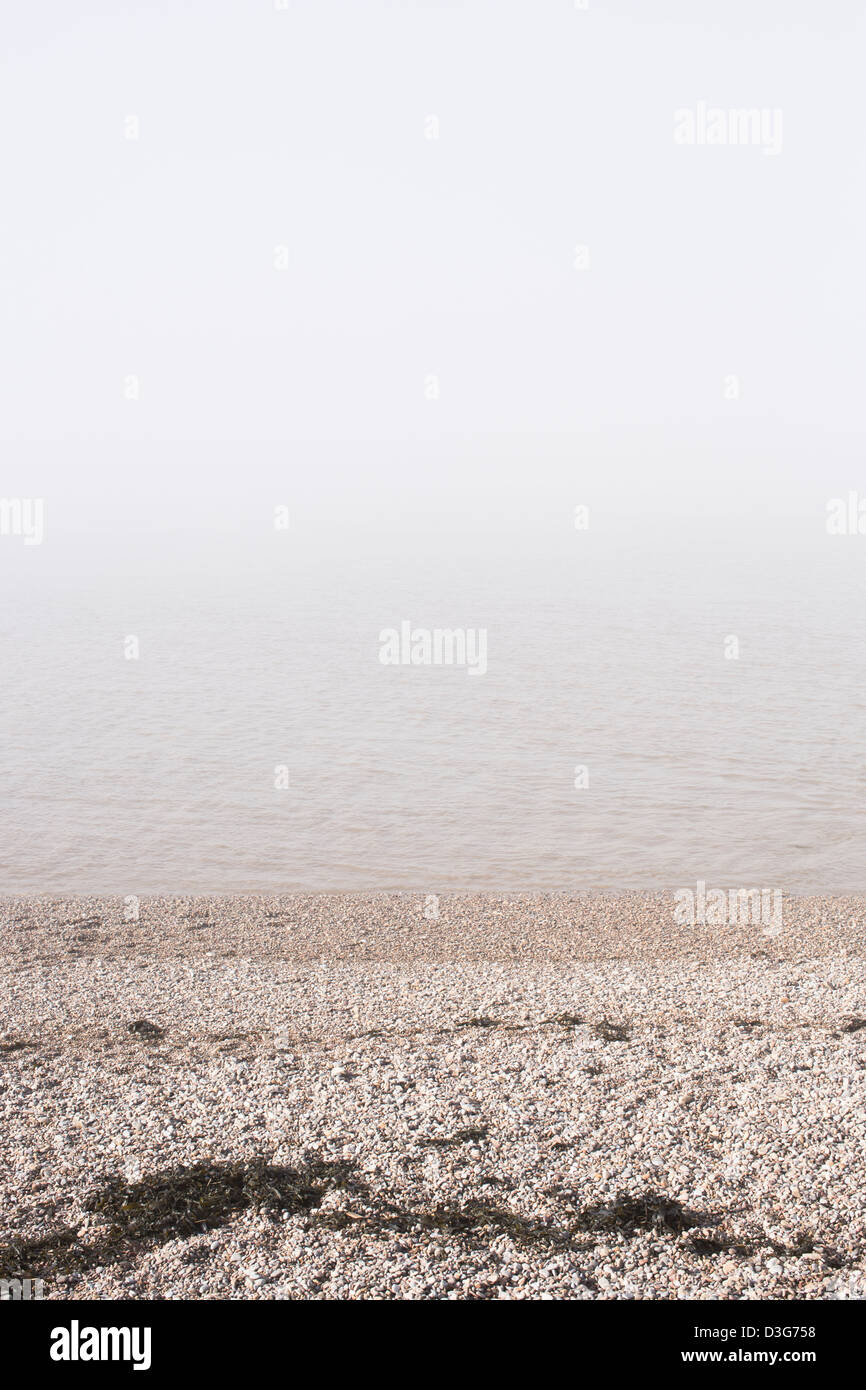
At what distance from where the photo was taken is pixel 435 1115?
860 cm

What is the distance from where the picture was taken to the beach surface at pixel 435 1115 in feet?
22.5

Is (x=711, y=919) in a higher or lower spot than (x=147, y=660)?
lower

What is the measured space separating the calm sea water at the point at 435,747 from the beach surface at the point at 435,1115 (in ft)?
10.5

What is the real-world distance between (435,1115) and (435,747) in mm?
15421

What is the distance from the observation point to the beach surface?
270 inches

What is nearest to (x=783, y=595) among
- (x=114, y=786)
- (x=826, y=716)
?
(x=826, y=716)

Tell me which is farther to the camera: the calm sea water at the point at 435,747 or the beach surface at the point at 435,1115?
the calm sea water at the point at 435,747

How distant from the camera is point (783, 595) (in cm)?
4872

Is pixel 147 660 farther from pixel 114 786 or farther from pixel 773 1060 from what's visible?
pixel 773 1060
